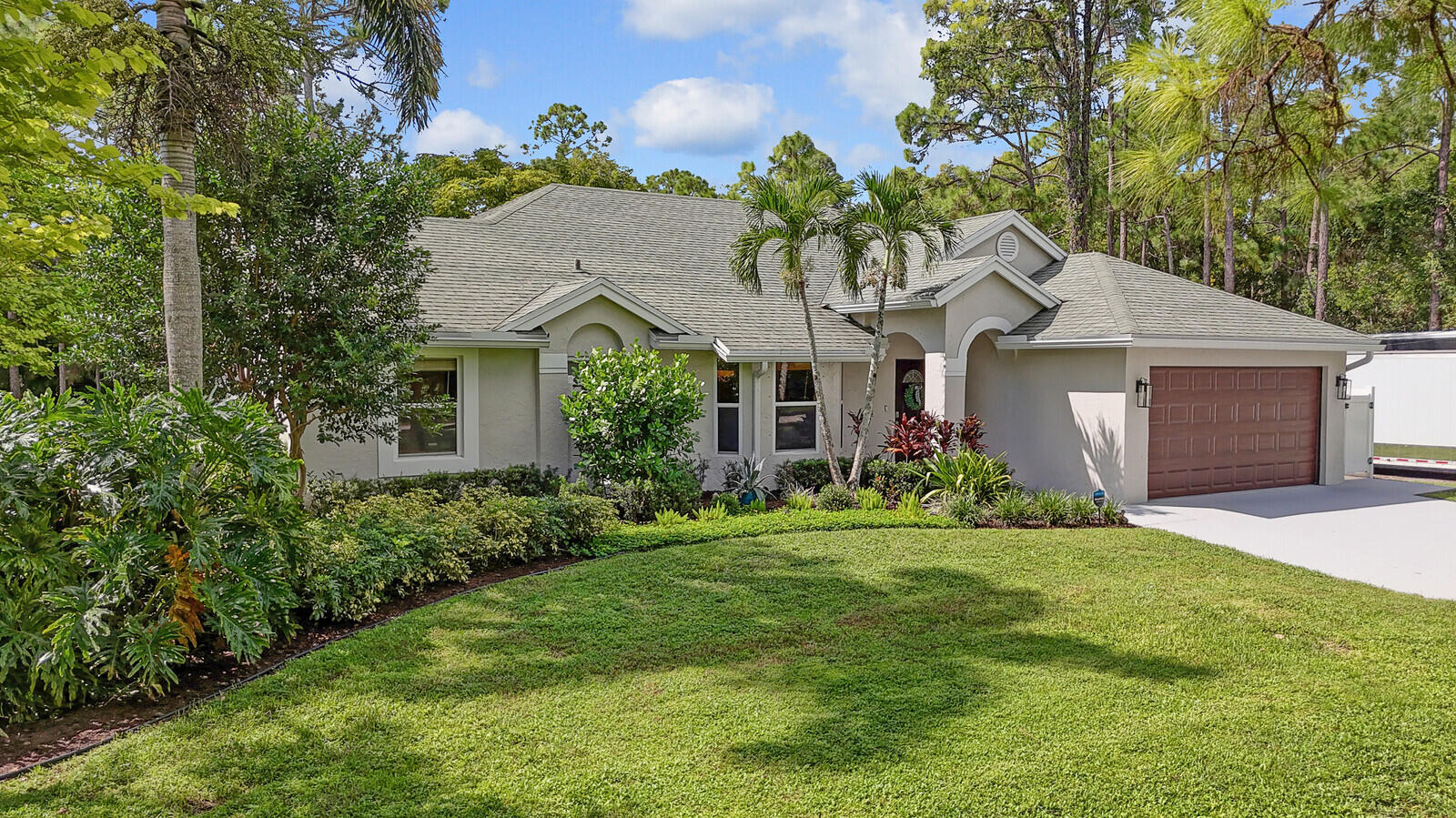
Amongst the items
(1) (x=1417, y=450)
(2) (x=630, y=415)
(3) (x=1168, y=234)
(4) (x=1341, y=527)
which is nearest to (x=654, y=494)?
(2) (x=630, y=415)

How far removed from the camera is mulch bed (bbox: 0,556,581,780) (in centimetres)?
536

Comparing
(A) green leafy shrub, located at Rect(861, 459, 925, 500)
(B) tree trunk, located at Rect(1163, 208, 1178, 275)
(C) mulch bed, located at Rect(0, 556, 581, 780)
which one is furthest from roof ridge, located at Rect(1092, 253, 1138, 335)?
(B) tree trunk, located at Rect(1163, 208, 1178, 275)

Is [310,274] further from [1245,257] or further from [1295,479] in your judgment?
[1245,257]

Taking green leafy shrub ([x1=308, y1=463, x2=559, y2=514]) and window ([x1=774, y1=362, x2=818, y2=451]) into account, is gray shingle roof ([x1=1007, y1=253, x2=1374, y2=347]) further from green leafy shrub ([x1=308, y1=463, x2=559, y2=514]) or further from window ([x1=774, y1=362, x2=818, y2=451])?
green leafy shrub ([x1=308, y1=463, x2=559, y2=514])

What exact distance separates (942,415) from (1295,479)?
7255 mm

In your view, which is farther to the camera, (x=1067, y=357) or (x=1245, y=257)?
(x=1245, y=257)

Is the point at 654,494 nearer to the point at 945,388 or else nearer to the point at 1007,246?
the point at 945,388

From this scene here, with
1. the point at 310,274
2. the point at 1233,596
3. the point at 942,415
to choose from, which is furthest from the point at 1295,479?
the point at 310,274

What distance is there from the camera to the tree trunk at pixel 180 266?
354 inches

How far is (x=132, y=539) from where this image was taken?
6039 mm

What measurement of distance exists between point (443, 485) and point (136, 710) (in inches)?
268

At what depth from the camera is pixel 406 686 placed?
6.37m

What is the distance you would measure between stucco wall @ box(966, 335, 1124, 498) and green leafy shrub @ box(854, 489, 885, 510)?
3915 millimetres

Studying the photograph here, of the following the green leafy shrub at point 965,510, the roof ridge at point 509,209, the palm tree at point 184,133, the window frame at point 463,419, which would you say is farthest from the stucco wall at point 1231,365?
the palm tree at point 184,133
